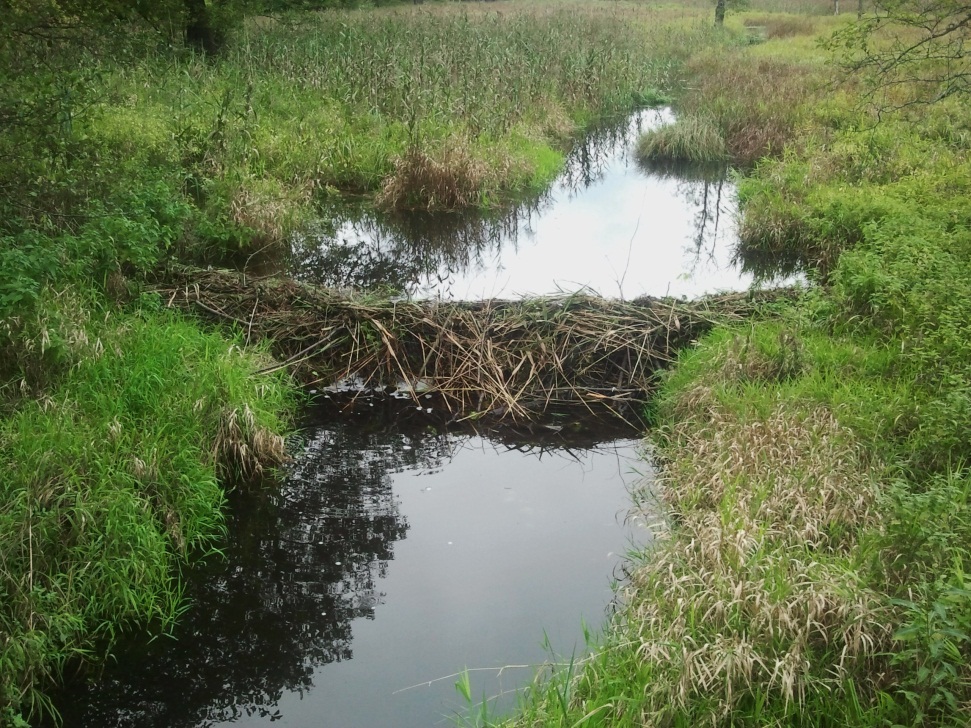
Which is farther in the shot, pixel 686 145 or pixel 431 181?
pixel 686 145

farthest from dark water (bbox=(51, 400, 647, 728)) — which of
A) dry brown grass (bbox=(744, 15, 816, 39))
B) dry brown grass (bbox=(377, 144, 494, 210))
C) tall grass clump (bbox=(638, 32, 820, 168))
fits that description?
dry brown grass (bbox=(744, 15, 816, 39))

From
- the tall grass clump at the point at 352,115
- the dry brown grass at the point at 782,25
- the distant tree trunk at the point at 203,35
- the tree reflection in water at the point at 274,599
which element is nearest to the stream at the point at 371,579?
the tree reflection in water at the point at 274,599

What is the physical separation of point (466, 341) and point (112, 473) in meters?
3.02

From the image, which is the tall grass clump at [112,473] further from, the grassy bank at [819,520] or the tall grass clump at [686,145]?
the tall grass clump at [686,145]

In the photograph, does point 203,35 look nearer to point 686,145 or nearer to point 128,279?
point 686,145

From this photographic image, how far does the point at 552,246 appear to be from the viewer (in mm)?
9586

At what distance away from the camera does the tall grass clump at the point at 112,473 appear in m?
3.66

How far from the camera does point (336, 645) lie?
160 inches

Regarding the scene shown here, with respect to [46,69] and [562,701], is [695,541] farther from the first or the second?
[46,69]

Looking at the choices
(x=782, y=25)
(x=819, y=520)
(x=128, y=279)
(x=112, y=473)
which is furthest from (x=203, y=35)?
(x=782, y=25)

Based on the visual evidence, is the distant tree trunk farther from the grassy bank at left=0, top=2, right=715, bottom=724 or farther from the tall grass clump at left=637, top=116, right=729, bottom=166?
the tall grass clump at left=637, top=116, right=729, bottom=166

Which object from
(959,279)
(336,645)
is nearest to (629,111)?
(959,279)

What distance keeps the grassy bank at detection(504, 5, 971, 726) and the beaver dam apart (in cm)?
46

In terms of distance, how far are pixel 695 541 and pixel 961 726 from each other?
150cm
